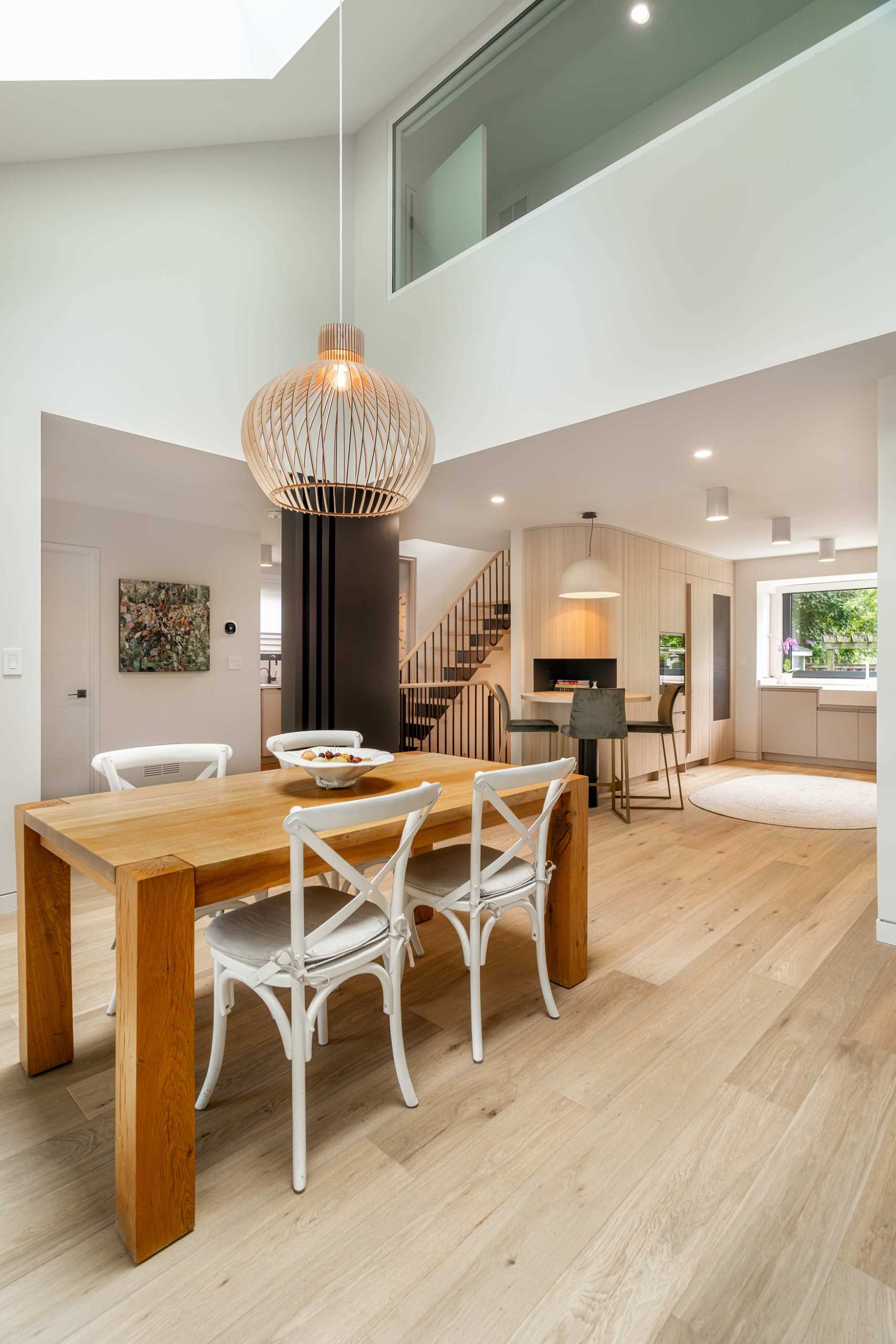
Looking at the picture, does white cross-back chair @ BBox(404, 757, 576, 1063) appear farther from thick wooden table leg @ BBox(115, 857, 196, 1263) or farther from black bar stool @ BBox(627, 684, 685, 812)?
black bar stool @ BBox(627, 684, 685, 812)

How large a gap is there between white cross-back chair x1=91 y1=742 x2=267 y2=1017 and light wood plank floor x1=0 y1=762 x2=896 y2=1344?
360mm

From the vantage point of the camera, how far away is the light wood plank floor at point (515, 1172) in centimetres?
120

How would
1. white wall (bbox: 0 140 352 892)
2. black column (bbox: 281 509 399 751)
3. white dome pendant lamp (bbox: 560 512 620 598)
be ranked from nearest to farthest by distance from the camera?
1. white wall (bbox: 0 140 352 892)
2. black column (bbox: 281 509 399 751)
3. white dome pendant lamp (bbox: 560 512 620 598)

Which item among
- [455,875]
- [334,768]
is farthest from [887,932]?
[334,768]

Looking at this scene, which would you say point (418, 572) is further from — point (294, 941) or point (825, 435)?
point (294, 941)

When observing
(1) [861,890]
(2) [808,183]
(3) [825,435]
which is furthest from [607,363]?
(1) [861,890]

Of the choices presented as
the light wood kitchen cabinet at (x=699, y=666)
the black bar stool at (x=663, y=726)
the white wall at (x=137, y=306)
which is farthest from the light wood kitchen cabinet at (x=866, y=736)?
the white wall at (x=137, y=306)

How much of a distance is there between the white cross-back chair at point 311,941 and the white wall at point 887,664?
86.2 inches

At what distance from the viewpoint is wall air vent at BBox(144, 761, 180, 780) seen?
5.35 meters

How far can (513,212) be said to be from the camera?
11.8 feet

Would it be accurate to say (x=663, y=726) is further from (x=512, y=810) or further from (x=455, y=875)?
(x=455, y=875)

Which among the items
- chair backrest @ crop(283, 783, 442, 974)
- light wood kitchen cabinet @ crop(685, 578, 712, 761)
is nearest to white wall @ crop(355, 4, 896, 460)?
chair backrest @ crop(283, 783, 442, 974)

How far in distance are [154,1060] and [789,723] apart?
764cm

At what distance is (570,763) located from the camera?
221cm
